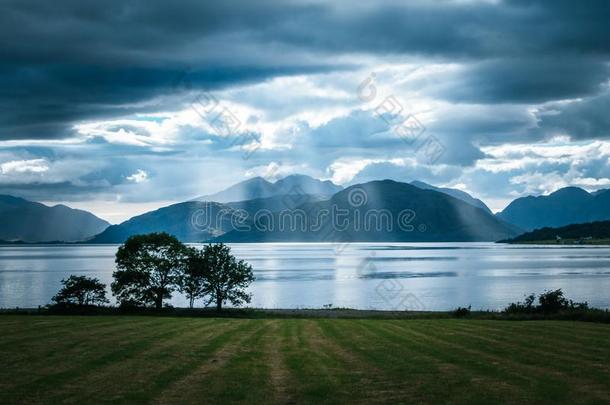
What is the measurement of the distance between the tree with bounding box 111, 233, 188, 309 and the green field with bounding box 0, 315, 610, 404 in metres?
34.6

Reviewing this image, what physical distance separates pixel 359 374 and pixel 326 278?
122677 millimetres

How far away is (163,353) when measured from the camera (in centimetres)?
2448

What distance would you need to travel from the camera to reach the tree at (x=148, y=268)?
6688 cm

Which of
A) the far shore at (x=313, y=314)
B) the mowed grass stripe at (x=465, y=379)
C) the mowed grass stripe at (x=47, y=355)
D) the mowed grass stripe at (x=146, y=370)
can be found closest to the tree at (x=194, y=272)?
the far shore at (x=313, y=314)

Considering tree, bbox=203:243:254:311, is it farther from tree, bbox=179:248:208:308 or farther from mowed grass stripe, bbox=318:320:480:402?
mowed grass stripe, bbox=318:320:480:402

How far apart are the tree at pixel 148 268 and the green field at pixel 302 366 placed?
3456 cm

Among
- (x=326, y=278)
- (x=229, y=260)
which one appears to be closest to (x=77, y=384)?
(x=229, y=260)

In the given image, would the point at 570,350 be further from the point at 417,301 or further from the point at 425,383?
the point at 417,301

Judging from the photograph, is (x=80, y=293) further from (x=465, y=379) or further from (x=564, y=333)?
(x=465, y=379)

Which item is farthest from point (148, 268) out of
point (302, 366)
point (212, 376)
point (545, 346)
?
point (212, 376)

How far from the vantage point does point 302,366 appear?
859 inches

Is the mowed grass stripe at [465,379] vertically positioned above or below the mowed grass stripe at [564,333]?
below

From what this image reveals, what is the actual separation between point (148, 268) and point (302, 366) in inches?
1955

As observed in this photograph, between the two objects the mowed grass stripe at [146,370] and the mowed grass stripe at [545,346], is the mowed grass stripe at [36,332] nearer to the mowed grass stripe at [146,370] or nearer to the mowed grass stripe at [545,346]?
the mowed grass stripe at [146,370]
